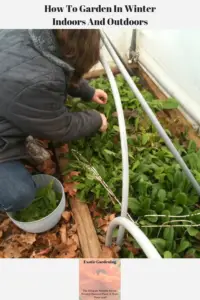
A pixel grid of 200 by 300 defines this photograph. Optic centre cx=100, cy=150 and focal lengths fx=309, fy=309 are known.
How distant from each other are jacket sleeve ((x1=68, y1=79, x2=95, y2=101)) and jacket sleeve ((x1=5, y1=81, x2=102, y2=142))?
6.3 inches

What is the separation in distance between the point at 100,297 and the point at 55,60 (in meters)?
0.56

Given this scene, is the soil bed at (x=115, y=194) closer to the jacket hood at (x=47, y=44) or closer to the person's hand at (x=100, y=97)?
the person's hand at (x=100, y=97)

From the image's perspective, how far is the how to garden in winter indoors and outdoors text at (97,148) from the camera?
2.27 feet

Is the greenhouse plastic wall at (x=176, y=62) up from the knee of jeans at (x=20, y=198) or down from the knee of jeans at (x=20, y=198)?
up

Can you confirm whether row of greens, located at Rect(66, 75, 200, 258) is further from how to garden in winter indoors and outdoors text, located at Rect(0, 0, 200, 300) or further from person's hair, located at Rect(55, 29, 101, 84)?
person's hair, located at Rect(55, 29, 101, 84)

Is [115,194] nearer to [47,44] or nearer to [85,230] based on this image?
[85,230]

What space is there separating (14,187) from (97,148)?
1.06 ft

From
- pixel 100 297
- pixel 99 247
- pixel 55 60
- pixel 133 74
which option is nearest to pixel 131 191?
pixel 99 247

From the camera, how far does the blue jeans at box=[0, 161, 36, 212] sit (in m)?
0.89

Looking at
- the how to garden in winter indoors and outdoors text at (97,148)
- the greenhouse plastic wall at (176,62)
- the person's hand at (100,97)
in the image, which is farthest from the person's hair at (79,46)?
the greenhouse plastic wall at (176,62)

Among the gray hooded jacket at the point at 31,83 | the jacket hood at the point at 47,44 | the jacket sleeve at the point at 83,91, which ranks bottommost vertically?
the jacket sleeve at the point at 83,91

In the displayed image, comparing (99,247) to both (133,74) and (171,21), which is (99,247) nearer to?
(171,21)

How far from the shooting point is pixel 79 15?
2.27 feet

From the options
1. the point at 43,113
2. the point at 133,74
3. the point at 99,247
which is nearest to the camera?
the point at 43,113
